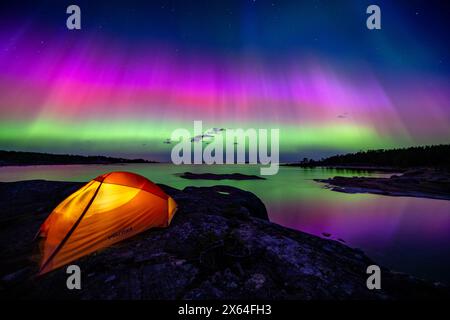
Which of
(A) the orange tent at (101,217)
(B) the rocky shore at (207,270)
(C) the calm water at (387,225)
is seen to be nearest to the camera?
(B) the rocky shore at (207,270)

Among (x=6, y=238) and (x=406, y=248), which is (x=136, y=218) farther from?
(x=406, y=248)

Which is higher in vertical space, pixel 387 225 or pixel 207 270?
pixel 207 270

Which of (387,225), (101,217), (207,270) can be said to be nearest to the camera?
(207,270)

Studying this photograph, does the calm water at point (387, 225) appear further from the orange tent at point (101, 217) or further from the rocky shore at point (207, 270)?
the orange tent at point (101, 217)

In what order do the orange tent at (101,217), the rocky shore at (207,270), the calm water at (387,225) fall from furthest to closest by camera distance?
1. the calm water at (387,225)
2. the orange tent at (101,217)
3. the rocky shore at (207,270)

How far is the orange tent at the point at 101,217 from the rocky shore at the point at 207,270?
1.05ft

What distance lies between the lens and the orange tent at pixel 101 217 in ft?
19.4

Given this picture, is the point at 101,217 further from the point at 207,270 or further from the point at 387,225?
the point at 387,225

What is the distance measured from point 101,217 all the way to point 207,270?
3.62 metres

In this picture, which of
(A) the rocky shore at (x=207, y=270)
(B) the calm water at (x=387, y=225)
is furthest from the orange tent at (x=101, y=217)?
(B) the calm water at (x=387, y=225)

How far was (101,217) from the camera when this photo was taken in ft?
21.3

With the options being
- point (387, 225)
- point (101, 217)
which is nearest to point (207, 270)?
point (101, 217)
